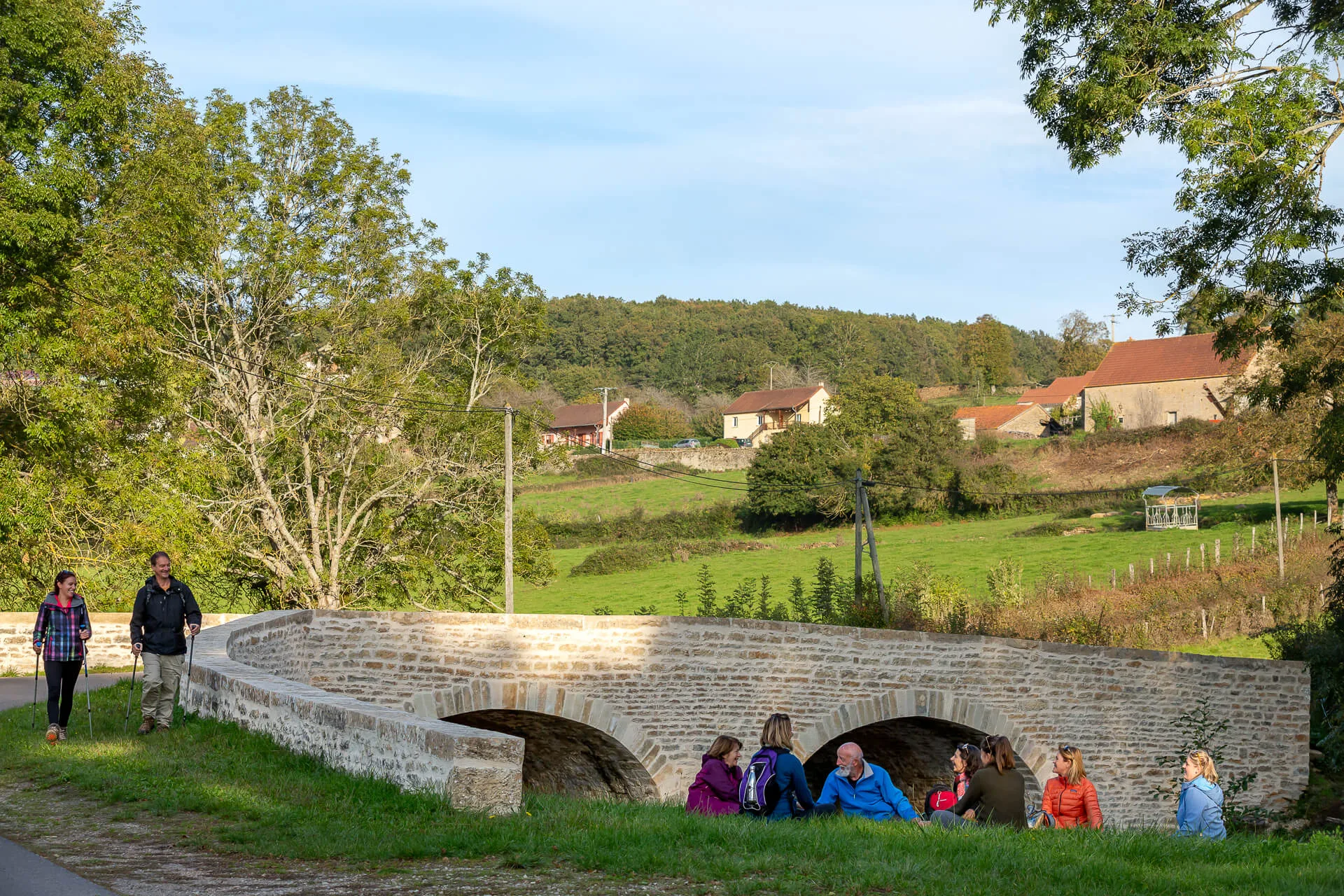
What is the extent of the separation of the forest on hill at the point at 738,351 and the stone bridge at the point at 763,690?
6977 cm

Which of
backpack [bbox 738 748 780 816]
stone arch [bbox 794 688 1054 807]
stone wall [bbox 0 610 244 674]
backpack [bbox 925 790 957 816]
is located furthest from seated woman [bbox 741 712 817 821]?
stone wall [bbox 0 610 244 674]

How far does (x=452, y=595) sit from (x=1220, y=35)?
17.1 m

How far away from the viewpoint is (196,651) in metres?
9.48

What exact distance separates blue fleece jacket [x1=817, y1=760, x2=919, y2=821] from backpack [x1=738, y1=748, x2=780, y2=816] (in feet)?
1.86

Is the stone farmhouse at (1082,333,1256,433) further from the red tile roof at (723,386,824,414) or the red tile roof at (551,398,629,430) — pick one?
the red tile roof at (551,398,629,430)

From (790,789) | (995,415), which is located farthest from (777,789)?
(995,415)

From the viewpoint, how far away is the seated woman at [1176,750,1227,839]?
7414 millimetres

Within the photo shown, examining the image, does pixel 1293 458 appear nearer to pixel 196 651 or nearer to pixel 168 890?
pixel 196 651

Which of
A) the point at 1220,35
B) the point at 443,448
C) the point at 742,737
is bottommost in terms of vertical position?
the point at 742,737

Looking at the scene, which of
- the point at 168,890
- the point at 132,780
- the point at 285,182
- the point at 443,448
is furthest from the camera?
the point at 443,448

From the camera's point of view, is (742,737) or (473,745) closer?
(473,745)

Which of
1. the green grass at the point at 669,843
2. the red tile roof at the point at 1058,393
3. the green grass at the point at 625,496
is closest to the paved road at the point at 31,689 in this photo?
the green grass at the point at 669,843

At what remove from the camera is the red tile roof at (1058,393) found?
70.0 m

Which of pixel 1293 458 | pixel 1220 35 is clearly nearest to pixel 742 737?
pixel 1220 35
